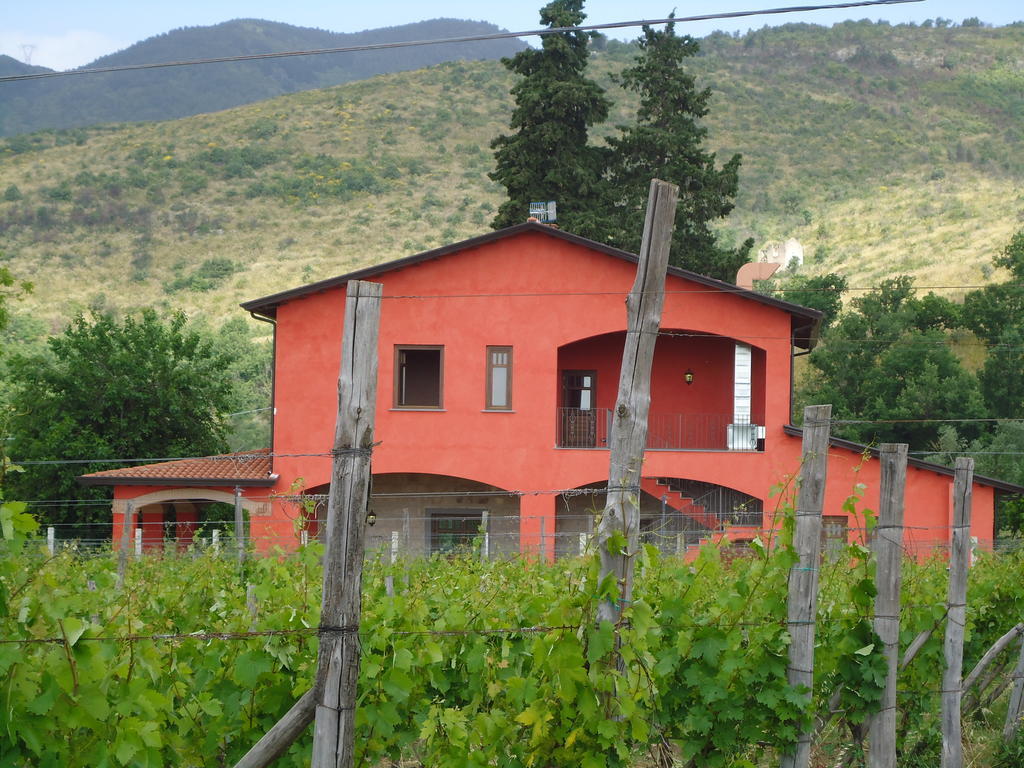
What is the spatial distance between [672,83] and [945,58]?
66.5 meters

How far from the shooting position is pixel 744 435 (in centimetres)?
2112

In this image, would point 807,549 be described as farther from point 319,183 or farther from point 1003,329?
point 319,183

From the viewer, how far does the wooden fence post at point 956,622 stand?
7113 mm

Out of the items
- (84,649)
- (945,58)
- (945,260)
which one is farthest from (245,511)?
(945,58)

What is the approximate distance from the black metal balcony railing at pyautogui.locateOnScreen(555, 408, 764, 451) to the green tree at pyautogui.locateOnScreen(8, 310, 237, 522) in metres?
9.80

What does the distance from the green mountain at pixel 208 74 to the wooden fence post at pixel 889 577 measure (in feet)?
385

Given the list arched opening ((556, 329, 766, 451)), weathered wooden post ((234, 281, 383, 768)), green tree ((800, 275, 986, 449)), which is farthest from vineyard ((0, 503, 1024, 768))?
green tree ((800, 275, 986, 449))

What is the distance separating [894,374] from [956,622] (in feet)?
96.8

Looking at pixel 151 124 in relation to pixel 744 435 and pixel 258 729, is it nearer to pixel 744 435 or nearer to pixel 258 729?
pixel 744 435

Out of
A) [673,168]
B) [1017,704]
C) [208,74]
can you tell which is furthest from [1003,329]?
[208,74]

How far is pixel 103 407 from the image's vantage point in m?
26.6

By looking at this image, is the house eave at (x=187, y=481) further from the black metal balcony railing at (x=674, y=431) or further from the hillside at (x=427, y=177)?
the hillside at (x=427, y=177)

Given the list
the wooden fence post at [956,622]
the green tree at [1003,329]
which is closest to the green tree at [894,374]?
the green tree at [1003,329]

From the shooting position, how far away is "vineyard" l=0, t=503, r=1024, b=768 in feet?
13.5
